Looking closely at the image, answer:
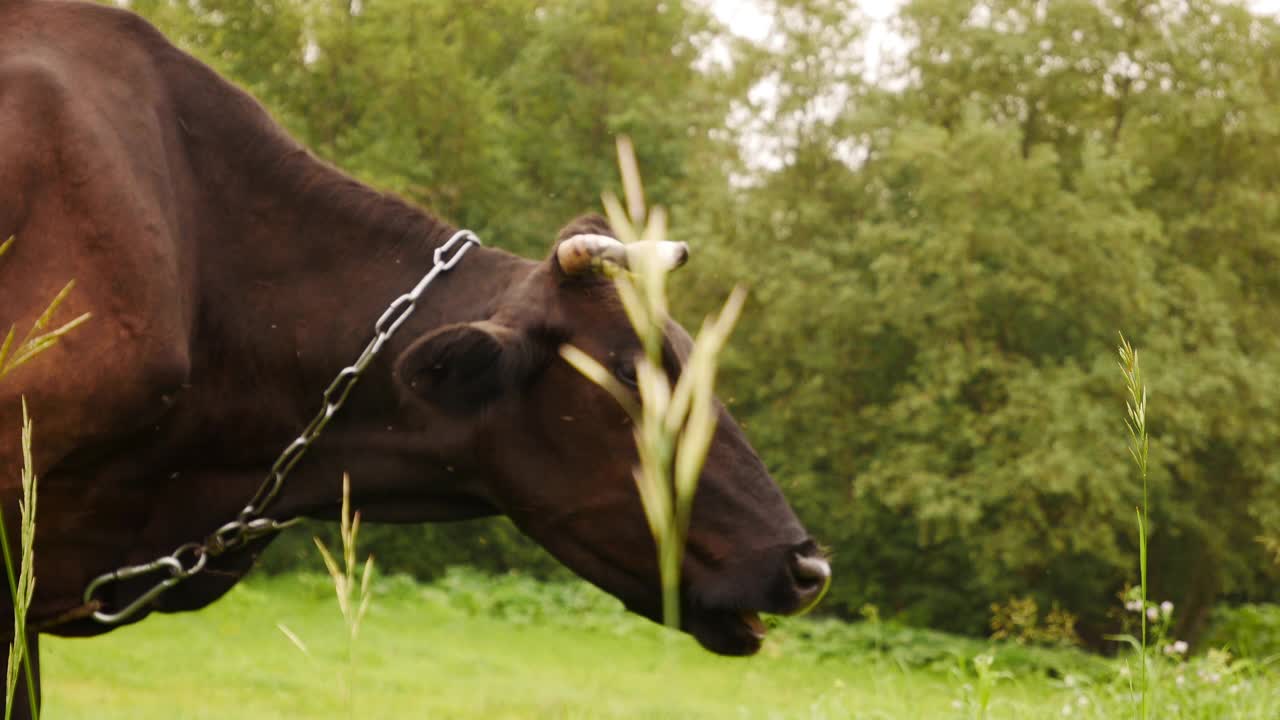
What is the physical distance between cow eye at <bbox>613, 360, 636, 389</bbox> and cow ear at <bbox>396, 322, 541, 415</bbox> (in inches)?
9.3

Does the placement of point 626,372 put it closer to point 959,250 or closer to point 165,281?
point 165,281

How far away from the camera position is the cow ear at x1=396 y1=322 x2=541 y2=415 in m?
3.49

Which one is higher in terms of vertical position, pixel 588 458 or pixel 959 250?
pixel 588 458

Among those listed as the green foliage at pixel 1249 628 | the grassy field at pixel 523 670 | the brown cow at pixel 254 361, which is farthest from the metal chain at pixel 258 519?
the green foliage at pixel 1249 628

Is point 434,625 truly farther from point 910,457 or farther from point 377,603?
point 910,457

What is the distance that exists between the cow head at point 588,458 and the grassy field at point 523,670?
94 centimetres

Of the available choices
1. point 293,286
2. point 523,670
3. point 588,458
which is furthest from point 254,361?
point 523,670

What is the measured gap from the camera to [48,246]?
11.3 ft

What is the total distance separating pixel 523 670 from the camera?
13.0 meters

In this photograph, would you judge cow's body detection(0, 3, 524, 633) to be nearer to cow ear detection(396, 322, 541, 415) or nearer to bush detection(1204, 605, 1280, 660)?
cow ear detection(396, 322, 541, 415)

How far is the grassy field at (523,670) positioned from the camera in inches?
234

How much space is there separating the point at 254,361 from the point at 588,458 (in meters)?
1.02

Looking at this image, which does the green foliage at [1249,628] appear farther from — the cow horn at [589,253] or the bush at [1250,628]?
the cow horn at [589,253]

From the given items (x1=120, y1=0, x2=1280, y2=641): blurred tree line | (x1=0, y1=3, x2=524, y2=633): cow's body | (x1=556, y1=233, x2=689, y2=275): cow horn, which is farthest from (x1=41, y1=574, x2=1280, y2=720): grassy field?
(x1=120, y1=0, x2=1280, y2=641): blurred tree line
